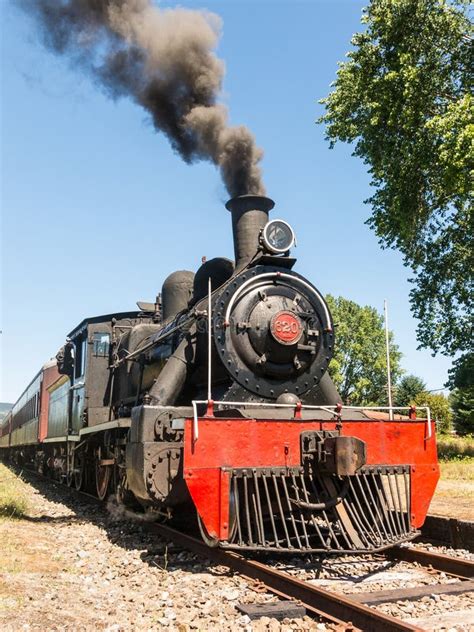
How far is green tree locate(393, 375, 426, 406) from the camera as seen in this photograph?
154 ft

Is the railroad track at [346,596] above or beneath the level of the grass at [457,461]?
beneath

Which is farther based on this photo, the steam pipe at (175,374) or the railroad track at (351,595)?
the steam pipe at (175,374)

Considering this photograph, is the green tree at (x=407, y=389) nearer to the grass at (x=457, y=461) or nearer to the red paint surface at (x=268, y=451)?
the grass at (x=457, y=461)

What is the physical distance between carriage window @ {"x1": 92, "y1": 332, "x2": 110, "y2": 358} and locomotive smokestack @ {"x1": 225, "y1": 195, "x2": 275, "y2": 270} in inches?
153

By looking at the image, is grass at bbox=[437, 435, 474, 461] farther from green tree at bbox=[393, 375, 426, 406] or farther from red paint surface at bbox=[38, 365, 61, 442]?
green tree at bbox=[393, 375, 426, 406]

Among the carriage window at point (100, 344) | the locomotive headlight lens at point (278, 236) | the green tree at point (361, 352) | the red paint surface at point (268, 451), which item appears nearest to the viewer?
the red paint surface at point (268, 451)

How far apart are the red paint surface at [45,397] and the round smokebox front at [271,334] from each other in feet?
32.5

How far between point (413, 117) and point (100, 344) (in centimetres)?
1001

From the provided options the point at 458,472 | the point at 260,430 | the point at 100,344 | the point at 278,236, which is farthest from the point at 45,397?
the point at 260,430

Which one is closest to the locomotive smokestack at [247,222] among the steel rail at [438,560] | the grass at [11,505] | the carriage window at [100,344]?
the steel rail at [438,560]

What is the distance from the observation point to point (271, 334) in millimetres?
7121

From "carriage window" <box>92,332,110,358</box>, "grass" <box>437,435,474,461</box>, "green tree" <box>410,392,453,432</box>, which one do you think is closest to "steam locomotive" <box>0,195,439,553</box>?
"carriage window" <box>92,332,110,358</box>

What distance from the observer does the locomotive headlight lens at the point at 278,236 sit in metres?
7.48

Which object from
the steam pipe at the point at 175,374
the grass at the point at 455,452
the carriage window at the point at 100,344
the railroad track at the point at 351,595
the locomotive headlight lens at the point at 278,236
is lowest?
the railroad track at the point at 351,595
